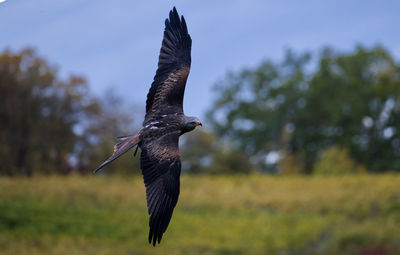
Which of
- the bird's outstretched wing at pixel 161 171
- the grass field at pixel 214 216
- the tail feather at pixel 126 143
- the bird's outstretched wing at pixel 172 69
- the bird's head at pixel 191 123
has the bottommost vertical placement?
the grass field at pixel 214 216

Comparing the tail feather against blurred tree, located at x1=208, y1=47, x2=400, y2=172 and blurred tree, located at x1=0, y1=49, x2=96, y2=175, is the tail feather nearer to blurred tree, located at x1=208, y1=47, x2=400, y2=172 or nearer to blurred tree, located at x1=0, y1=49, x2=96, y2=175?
blurred tree, located at x1=0, y1=49, x2=96, y2=175

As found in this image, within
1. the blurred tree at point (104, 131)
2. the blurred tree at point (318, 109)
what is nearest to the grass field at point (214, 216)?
the blurred tree at point (104, 131)

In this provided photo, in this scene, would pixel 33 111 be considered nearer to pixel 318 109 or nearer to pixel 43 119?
pixel 43 119

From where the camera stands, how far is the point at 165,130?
5.69 metres

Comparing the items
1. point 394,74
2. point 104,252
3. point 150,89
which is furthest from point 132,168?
point 150,89

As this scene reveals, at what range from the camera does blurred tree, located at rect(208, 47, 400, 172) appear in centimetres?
3441

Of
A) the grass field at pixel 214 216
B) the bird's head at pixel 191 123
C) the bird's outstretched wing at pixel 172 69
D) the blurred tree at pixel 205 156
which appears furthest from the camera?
the blurred tree at pixel 205 156

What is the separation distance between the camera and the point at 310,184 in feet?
82.3

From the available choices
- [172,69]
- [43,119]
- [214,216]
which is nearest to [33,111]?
[43,119]

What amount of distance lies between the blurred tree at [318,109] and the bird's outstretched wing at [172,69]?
28.9m

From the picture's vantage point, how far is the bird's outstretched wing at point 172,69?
6078 mm

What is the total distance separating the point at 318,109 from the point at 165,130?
32.5 meters

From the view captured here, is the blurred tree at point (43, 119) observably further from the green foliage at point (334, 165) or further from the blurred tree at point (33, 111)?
the green foliage at point (334, 165)

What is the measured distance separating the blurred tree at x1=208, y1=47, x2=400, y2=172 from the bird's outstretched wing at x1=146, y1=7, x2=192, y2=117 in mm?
28900
